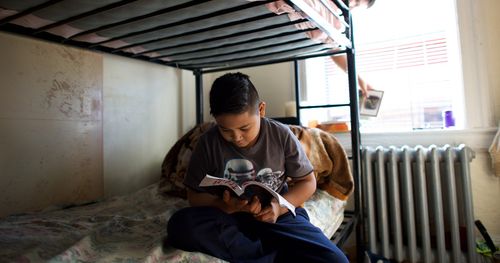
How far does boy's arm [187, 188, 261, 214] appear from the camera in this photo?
729mm

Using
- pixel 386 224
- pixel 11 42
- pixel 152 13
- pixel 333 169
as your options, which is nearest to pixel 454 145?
pixel 386 224

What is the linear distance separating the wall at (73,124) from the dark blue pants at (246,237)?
0.78 metres

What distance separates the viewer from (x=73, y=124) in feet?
4.12

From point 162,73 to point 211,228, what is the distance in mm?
1193

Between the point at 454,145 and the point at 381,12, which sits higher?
the point at 381,12

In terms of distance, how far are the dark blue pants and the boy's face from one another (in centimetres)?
20

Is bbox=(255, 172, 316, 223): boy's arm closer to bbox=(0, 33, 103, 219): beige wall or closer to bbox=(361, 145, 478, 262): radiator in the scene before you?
bbox=(361, 145, 478, 262): radiator

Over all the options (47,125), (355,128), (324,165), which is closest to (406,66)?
(355,128)

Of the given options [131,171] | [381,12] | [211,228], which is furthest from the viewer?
[381,12]

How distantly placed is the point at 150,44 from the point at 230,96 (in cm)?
74

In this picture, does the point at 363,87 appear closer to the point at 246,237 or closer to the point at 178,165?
the point at 178,165

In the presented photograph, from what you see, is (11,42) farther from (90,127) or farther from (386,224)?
(386,224)

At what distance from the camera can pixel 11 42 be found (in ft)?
3.54

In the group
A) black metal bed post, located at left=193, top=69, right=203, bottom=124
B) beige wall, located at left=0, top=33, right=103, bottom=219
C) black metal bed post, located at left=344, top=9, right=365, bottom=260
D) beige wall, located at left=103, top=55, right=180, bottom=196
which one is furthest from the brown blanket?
black metal bed post, located at left=193, top=69, right=203, bottom=124
